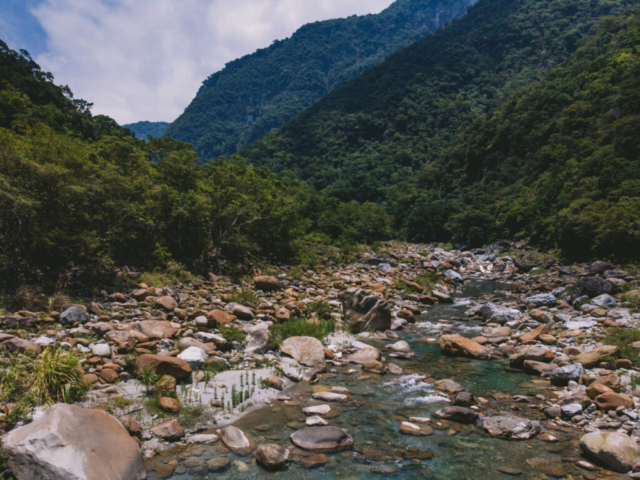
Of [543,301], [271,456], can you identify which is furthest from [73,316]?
[543,301]

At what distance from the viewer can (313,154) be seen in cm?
11150

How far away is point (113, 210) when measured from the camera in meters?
12.6

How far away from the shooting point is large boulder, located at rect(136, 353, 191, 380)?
22.2 ft

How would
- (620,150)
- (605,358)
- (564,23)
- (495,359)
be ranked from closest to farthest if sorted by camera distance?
(605,358) < (495,359) < (620,150) < (564,23)

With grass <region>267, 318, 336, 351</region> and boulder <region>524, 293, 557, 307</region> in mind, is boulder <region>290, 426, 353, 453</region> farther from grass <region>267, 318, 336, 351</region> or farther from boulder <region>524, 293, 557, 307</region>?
boulder <region>524, 293, 557, 307</region>

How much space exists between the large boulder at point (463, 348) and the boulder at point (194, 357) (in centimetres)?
675

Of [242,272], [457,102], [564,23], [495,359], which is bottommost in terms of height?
[495,359]

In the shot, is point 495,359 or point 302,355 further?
point 495,359

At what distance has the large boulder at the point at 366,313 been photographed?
1240 cm

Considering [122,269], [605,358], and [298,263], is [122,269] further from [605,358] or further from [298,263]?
[605,358]

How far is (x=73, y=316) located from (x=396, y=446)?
787 cm

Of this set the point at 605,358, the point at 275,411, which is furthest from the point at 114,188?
the point at 605,358

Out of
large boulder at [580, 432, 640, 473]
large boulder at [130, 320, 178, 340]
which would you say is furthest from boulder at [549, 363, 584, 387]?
large boulder at [130, 320, 178, 340]

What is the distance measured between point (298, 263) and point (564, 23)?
154762mm
